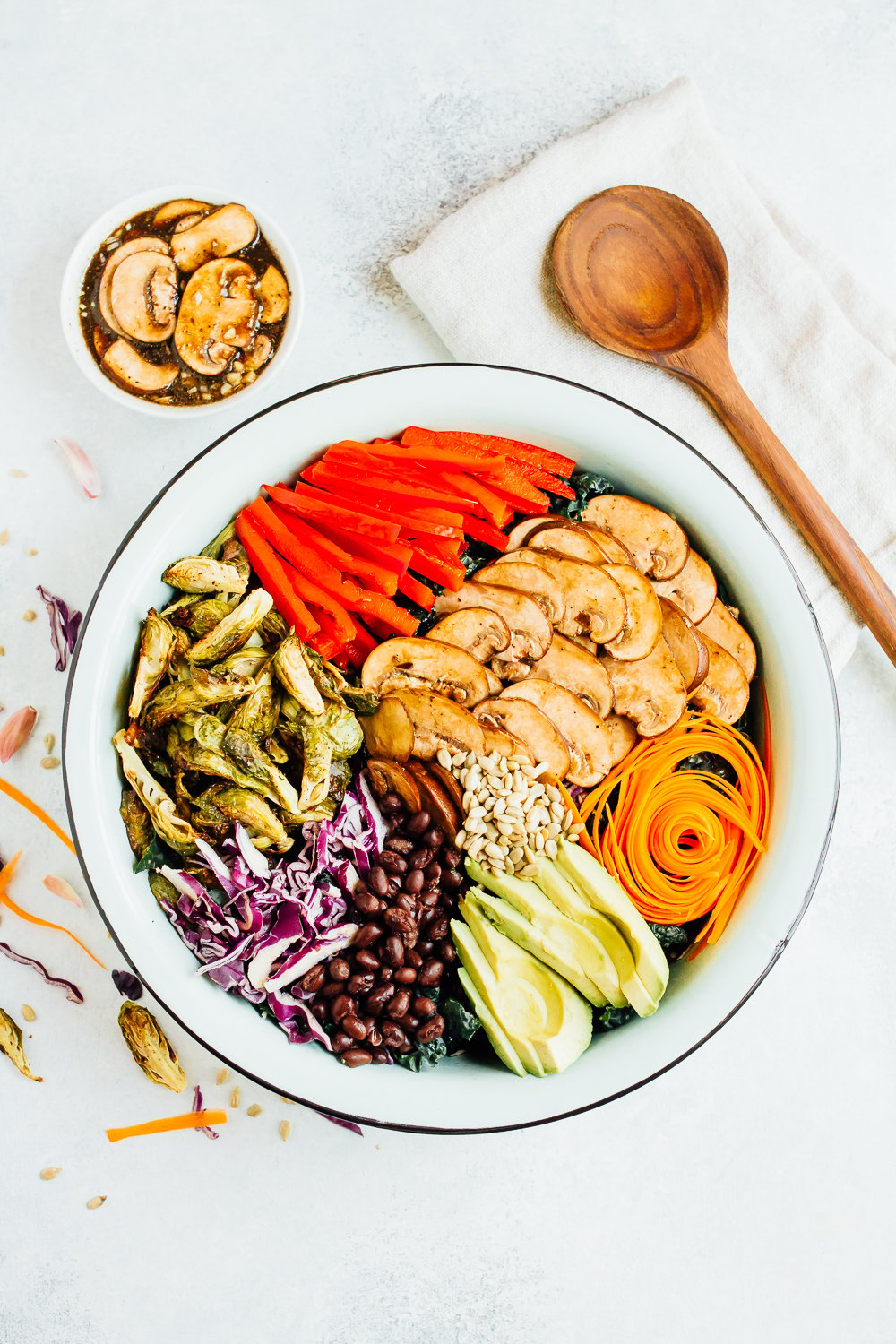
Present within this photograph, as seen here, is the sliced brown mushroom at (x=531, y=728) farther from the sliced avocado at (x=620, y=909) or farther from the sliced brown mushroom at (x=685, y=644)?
the sliced brown mushroom at (x=685, y=644)

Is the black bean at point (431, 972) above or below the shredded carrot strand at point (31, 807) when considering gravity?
below

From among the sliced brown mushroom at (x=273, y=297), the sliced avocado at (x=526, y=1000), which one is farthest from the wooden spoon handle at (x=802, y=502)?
the sliced avocado at (x=526, y=1000)

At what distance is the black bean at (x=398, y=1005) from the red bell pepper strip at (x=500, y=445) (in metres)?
1.56

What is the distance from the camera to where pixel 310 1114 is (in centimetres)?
302

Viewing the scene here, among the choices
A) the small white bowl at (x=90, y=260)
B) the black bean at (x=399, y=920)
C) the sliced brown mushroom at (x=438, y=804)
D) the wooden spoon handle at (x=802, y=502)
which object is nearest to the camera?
the black bean at (x=399, y=920)

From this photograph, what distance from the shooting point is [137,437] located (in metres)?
3.05

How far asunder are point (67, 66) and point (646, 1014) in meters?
3.52

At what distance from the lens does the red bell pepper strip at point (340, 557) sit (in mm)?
2664

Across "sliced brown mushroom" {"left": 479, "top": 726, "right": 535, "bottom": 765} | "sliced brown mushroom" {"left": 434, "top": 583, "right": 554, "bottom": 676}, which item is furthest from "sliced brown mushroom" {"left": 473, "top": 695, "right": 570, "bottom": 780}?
"sliced brown mushroom" {"left": 434, "top": 583, "right": 554, "bottom": 676}

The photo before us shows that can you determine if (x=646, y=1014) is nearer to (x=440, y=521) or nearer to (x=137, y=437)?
(x=440, y=521)

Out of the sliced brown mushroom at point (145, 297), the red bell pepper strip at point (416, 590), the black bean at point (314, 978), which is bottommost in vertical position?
the black bean at point (314, 978)

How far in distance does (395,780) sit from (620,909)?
2.34 feet

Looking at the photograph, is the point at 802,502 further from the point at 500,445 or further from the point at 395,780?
the point at 395,780

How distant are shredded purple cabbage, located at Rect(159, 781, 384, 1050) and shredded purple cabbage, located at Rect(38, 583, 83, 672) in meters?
0.85
